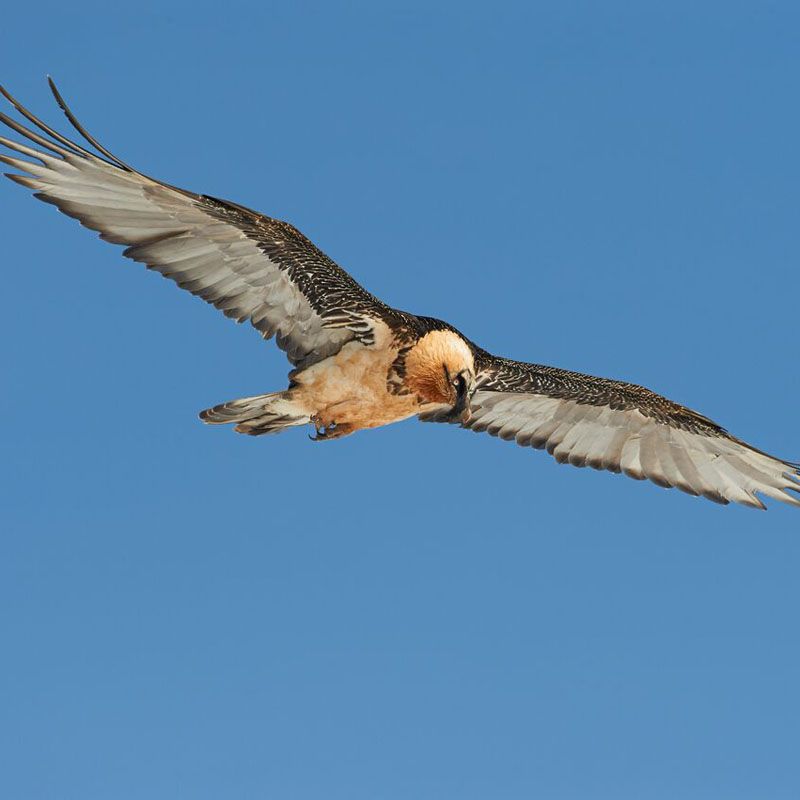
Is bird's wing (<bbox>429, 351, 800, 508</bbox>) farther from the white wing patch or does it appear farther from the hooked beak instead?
the hooked beak

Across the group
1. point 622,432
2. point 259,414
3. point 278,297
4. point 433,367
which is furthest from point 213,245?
point 622,432

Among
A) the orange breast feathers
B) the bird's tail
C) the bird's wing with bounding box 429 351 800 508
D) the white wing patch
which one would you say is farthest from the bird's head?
the white wing patch

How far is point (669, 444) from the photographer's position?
661 inches

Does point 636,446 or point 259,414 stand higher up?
point 636,446

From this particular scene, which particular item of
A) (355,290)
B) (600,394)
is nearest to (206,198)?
(355,290)

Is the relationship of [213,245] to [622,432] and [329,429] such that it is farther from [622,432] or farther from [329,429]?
[622,432]

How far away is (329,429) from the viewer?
45.4 feet

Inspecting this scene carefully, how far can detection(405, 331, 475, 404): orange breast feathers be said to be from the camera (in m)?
13.5

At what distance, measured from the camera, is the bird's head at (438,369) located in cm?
1348

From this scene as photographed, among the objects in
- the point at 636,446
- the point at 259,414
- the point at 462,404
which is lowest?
the point at 259,414

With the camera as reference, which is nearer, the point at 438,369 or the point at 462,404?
the point at 438,369

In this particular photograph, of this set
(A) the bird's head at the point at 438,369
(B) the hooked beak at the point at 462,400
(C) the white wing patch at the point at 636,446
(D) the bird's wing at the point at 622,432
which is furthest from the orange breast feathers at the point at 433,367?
(C) the white wing patch at the point at 636,446

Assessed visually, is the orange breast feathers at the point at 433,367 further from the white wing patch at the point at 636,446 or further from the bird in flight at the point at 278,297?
the white wing patch at the point at 636,446

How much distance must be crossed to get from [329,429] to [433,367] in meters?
1.45
